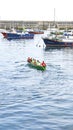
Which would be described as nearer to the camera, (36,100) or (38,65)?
(36,100)

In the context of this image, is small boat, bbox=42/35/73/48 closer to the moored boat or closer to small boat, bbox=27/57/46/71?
the moored boat

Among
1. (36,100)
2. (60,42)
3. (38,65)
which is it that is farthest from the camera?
(60,42)

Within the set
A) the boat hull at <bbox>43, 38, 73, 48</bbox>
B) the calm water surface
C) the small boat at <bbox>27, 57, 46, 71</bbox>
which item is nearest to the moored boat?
the boat hull at <bbox>43, 38, 73, 48</bbox>

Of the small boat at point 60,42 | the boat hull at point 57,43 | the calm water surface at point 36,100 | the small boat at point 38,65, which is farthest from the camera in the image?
the boat hull at point 57,43

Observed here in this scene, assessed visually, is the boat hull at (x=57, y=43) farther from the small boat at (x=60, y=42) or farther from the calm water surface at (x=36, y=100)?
the calm water surface at (x=36, y=100)

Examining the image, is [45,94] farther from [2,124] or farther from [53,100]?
[2,124]

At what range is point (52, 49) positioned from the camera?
4146 inches

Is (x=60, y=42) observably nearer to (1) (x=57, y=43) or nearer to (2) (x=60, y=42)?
(2) (x=60, y=42)

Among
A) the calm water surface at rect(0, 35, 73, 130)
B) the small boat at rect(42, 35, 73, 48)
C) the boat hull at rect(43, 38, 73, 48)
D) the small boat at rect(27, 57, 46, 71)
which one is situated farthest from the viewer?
the boat hull at rect(43, 38, 73, 48)

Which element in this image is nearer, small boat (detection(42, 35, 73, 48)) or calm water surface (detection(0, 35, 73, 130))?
calm water surface (detection(0, 35, 73, 130))

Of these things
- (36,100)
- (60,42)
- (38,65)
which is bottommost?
(36,100)

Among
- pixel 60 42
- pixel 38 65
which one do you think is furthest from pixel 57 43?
pixel 38 65

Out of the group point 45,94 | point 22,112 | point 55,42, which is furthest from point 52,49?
point 22,112

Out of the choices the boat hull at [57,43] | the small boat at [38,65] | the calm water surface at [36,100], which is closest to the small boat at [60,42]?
the boat hull at [57,43]
